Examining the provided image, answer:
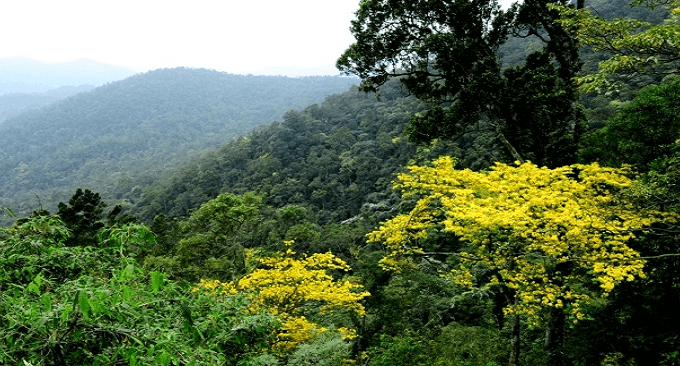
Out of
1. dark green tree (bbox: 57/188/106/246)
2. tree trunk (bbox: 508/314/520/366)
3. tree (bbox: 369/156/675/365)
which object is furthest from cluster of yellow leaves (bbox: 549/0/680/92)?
dark green tree (bbox: 57/188/106/246)

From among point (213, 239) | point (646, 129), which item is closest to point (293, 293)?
point (646, 129)

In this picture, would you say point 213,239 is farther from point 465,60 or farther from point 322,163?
point 322,163

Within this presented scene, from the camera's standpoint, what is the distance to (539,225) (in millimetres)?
5520

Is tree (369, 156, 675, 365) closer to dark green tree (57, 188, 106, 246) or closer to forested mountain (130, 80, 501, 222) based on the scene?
dark green tree (57, 188, 106, 246)

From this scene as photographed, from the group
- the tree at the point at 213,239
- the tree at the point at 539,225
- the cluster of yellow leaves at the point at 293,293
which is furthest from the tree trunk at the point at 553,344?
the tree at the point at 213,239

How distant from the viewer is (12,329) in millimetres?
1948

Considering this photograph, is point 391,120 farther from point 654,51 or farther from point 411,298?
point 654,51

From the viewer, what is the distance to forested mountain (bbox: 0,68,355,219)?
9594 cm

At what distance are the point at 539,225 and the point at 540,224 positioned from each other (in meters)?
0.04

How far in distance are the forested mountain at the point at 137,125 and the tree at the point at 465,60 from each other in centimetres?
7972

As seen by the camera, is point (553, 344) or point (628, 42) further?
point (553, 344)

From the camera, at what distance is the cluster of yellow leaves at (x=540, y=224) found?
188 inches

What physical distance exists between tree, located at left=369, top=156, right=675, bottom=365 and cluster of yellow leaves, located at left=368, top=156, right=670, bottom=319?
0.01 metres

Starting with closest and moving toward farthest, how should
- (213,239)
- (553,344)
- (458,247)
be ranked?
(553,344), (213,239), (458,247)
